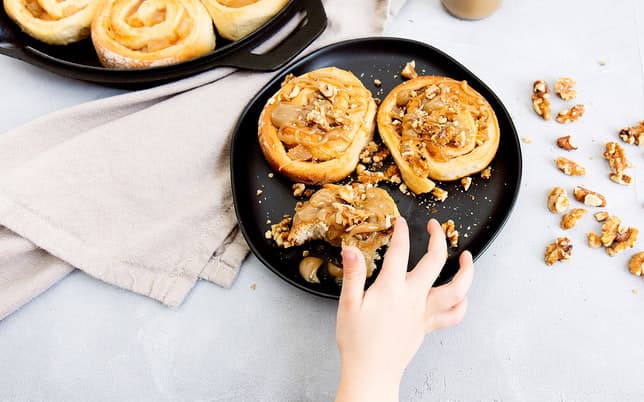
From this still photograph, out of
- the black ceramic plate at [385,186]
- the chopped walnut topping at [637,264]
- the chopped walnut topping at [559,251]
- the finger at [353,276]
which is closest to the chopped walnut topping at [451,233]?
the black ceramic plate at [385,186]

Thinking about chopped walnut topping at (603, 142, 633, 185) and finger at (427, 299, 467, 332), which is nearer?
finger at (427, 299, 467, 332)

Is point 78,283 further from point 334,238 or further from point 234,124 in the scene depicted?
point 334,238

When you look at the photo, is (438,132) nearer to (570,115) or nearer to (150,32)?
(570,115)

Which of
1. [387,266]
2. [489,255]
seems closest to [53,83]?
[387,266]

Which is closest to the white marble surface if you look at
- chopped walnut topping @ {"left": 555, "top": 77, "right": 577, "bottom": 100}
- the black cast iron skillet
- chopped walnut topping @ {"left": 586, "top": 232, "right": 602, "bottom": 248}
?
chopped walnut topping @ {"left": 586, "top": 232, "right": 602, "bottom": 248}

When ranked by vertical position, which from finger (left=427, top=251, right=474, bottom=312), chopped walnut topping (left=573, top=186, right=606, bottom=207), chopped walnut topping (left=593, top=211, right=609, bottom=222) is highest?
finger (left=427, top=251, right=474, bottom=312)

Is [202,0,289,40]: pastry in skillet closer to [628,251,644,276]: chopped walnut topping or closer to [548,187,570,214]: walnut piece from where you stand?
[548,187,570,214]: walnut piece

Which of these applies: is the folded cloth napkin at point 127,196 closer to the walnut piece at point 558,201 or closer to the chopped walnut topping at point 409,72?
the chopped walnut topping at point 409,72
